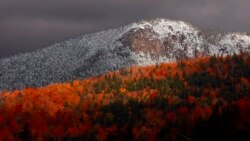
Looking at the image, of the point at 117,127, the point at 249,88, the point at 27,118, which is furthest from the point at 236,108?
the point at 249,88

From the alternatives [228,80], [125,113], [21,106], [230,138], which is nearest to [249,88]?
[228,80]

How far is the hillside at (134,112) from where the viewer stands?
98.2 metres

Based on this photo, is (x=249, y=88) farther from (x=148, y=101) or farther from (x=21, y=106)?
(x=21, y=106)

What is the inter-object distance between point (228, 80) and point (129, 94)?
3451 centimetres

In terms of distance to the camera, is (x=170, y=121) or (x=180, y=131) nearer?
(x=180, y=131)

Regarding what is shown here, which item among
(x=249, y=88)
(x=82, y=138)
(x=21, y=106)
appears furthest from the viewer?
(x=249, y=88)

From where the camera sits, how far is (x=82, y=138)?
107125 mm

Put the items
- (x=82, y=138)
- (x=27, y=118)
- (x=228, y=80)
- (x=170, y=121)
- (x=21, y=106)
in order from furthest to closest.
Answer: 1. (x=228, y=80)
2. (x=21, y=106)
3. (x=27, y=118)
4. (x=170, y=121)
5. (x=82, y=138)

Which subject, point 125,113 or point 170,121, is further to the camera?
point 125,113

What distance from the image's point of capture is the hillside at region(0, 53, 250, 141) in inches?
3867

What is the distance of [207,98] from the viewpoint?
559ft

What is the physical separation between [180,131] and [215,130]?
41.3 feet

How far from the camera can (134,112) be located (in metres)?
146

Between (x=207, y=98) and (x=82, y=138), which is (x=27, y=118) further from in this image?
(x=207, y=98)
